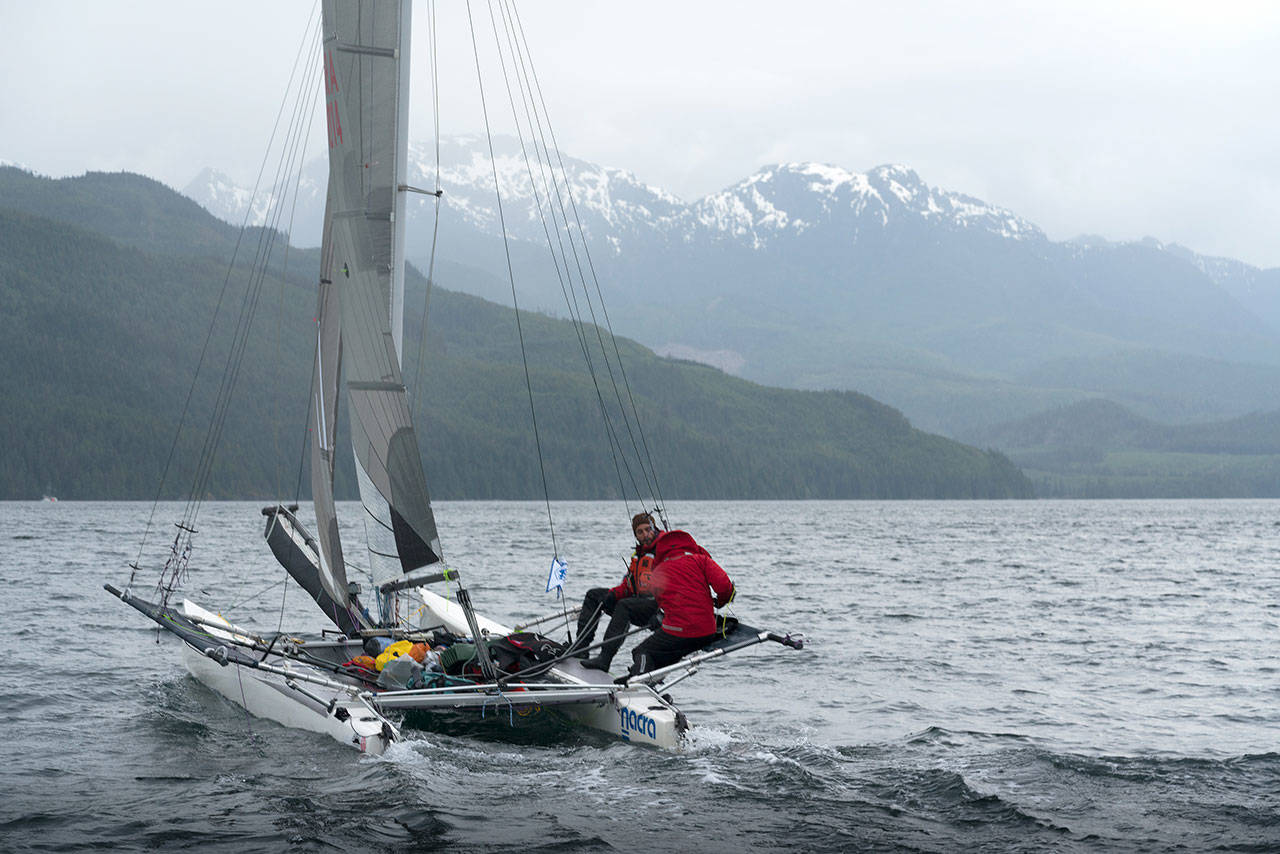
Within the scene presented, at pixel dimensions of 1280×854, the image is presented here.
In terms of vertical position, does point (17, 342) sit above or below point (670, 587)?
above

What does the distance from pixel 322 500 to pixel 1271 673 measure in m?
17.7

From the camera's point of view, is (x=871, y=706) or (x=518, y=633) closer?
(x=518, y=633)

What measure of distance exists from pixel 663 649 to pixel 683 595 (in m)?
0.77

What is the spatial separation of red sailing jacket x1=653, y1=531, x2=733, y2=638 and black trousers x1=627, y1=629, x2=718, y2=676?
0.13m

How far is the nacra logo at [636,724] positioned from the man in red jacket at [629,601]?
3.66ft

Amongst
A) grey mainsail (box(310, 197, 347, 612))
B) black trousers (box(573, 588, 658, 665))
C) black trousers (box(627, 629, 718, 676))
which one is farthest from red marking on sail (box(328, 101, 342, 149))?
black trousers (box(627, 629, 718, 676))

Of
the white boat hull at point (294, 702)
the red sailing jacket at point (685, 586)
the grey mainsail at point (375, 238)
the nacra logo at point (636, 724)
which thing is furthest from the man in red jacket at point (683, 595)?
the white boat hull at point (294, 702)

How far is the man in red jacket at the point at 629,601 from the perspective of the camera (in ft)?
49.1

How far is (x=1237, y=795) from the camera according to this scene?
1209cm

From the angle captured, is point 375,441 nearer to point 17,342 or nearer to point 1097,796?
point 1097,796

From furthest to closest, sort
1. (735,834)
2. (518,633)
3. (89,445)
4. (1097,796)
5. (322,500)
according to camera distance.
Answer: (89,445), (322,500), (518,633), (1097,796), (735,834)

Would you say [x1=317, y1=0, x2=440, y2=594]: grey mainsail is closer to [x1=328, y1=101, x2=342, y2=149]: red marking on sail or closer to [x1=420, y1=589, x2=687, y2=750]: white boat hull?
[x1=328, y1=101, x2=342, y2=149]: red marking on sail

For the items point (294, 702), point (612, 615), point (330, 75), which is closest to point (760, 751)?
point (612, 615)

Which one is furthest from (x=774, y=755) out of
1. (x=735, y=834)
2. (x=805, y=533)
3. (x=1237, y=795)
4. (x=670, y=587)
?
(x=805, y=533)
